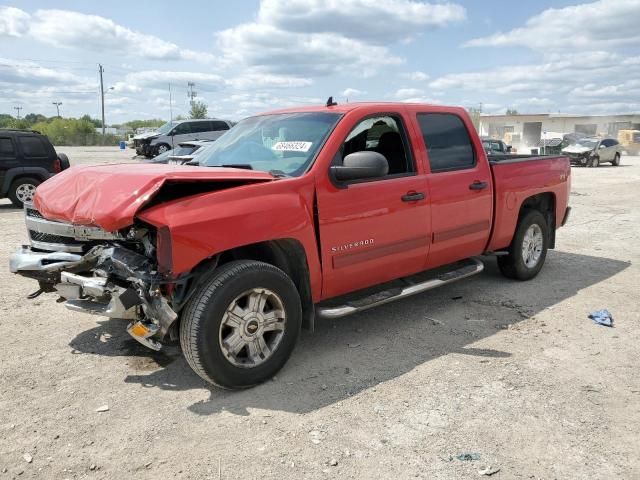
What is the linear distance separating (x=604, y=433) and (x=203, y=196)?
2788mm

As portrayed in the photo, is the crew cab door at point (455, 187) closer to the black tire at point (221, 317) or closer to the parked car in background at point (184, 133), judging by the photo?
the black tire at point (221, 317)

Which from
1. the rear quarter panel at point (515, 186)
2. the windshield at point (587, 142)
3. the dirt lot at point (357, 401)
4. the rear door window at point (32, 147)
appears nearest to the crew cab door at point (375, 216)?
the dirt lot at point (357, 401)

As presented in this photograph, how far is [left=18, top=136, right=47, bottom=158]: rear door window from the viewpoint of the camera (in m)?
12.1

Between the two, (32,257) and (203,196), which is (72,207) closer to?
(32,257)

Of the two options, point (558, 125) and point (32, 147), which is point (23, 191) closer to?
point (32, 147)

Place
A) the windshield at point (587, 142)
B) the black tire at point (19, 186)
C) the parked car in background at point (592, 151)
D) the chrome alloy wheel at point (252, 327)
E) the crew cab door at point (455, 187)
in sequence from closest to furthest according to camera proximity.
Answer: the chrome alloy wheel at point (252, 327)
the crew cab door at point (455, 187)
the black tire at point (19, 186)
the parked car in background at point (592, 151)
the windshield at point (587, 142)

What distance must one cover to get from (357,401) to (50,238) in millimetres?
2492

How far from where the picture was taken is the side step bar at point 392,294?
401 cm

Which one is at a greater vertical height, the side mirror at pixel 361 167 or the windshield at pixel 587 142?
the windshield at pixel 587 142

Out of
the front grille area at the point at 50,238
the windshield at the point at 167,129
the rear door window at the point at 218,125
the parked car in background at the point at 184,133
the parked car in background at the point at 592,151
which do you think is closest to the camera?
the front grille area at the point at 50,238

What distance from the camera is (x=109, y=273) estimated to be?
344 centimetres

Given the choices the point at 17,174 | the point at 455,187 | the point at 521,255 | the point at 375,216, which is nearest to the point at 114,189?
the point at 375,216

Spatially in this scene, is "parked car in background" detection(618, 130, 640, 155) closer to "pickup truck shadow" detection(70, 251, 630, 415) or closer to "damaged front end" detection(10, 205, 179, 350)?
"pickup truck shadow" detection(70, 251, 630, 415)

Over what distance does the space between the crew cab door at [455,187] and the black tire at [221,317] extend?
177 centimetres
